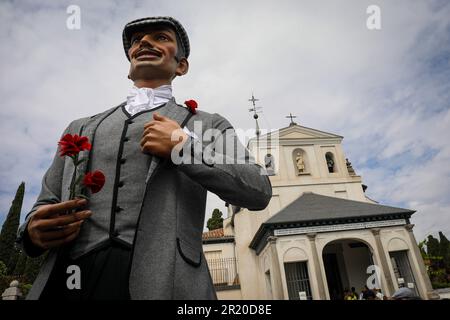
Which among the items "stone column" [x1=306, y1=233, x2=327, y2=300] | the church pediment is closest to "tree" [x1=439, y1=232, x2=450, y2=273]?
the church pediment

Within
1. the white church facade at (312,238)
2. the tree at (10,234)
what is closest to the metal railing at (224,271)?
the white church facade at (312,238)

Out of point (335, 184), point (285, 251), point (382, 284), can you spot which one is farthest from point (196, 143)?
point (335, 184)

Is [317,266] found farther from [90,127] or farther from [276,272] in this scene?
[90,127]

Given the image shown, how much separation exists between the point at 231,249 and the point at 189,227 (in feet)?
76.0

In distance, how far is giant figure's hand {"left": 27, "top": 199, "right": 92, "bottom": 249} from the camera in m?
1.18

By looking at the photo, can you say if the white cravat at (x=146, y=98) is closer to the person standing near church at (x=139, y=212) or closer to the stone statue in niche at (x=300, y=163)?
the person standing near church at (x=139, y=212)

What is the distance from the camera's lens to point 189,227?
1353 mm

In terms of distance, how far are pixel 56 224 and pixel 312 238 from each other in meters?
16.0

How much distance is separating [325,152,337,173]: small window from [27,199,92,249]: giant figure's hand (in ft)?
80.1

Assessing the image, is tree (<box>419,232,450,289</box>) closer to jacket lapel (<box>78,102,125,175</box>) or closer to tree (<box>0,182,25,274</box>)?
jacket lapel (<box>78,102,125,175</box>)

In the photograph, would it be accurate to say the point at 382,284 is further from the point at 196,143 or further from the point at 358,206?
the point at 196,143

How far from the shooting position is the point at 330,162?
24.4 meters

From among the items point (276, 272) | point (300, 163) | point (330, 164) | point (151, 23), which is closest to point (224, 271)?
point (276, 272)
